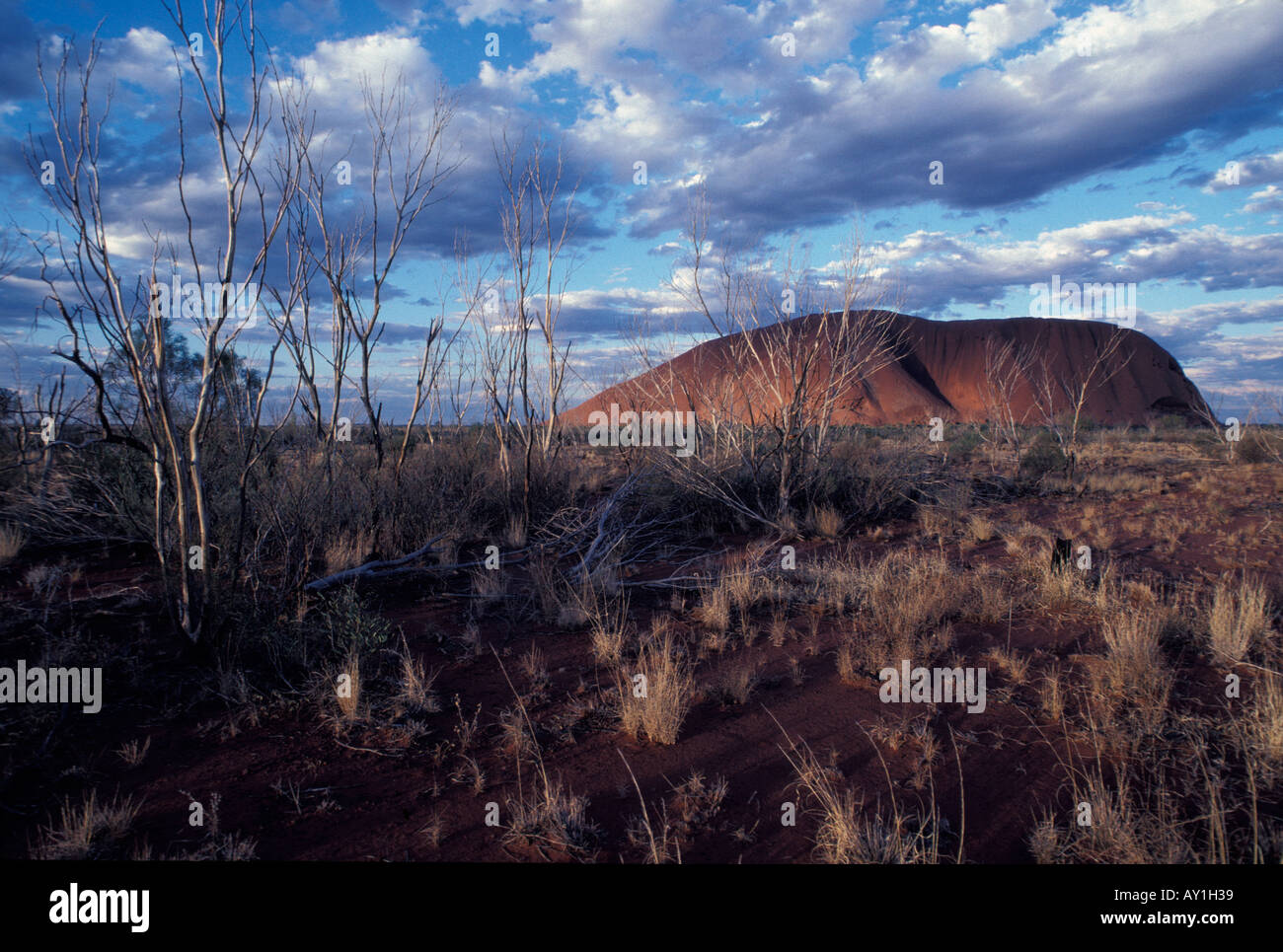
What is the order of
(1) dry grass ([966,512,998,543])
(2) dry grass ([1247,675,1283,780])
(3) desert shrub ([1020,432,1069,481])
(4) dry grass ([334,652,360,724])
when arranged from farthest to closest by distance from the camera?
1. (3) desert shrub ([1020,432,1069,481])
2. (1) dry grass ([966,512,998,543])
3. (4) dry grass ([334,652,360,724])
4. (2) dry grass ([1247,675,1283,780])

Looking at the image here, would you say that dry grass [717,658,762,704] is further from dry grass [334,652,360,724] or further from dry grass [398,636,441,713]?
dry grass [334,652,360,724]

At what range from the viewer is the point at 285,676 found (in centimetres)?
406

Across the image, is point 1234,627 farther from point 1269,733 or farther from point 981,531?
point 981,531

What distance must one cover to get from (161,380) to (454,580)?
3464 millimetres

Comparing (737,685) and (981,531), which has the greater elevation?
(981,531)

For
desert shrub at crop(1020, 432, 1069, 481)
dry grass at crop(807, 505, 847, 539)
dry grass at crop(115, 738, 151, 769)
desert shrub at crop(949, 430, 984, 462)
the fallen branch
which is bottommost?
dry grass at crop(115, 738, 151, 769)

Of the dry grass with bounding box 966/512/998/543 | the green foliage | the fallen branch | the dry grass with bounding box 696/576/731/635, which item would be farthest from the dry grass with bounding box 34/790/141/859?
the dry grass with bounding box 966/512/998/543

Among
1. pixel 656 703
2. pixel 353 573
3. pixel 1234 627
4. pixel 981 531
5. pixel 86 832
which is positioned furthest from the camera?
pixel 981 531

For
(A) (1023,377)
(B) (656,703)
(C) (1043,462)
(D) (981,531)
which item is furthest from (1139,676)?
(A) (1023,377)

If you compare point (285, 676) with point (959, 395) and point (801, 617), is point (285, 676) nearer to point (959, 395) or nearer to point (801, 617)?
point (801, 617)

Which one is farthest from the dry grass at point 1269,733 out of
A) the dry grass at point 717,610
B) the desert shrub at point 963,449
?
the desert shrub at point 963,449

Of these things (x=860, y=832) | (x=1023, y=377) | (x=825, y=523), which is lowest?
(x=860, y=832)

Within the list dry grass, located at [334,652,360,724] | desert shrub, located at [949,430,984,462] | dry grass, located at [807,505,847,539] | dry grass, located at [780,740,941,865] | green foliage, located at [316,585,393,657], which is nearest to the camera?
dry grass, located at [780,740,941,865]

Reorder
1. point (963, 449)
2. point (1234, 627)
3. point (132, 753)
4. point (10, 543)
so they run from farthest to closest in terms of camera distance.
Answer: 1. point (963, 449)
2. point (10, 543)
3. point (1234, 627)
4. point (132, 753)
